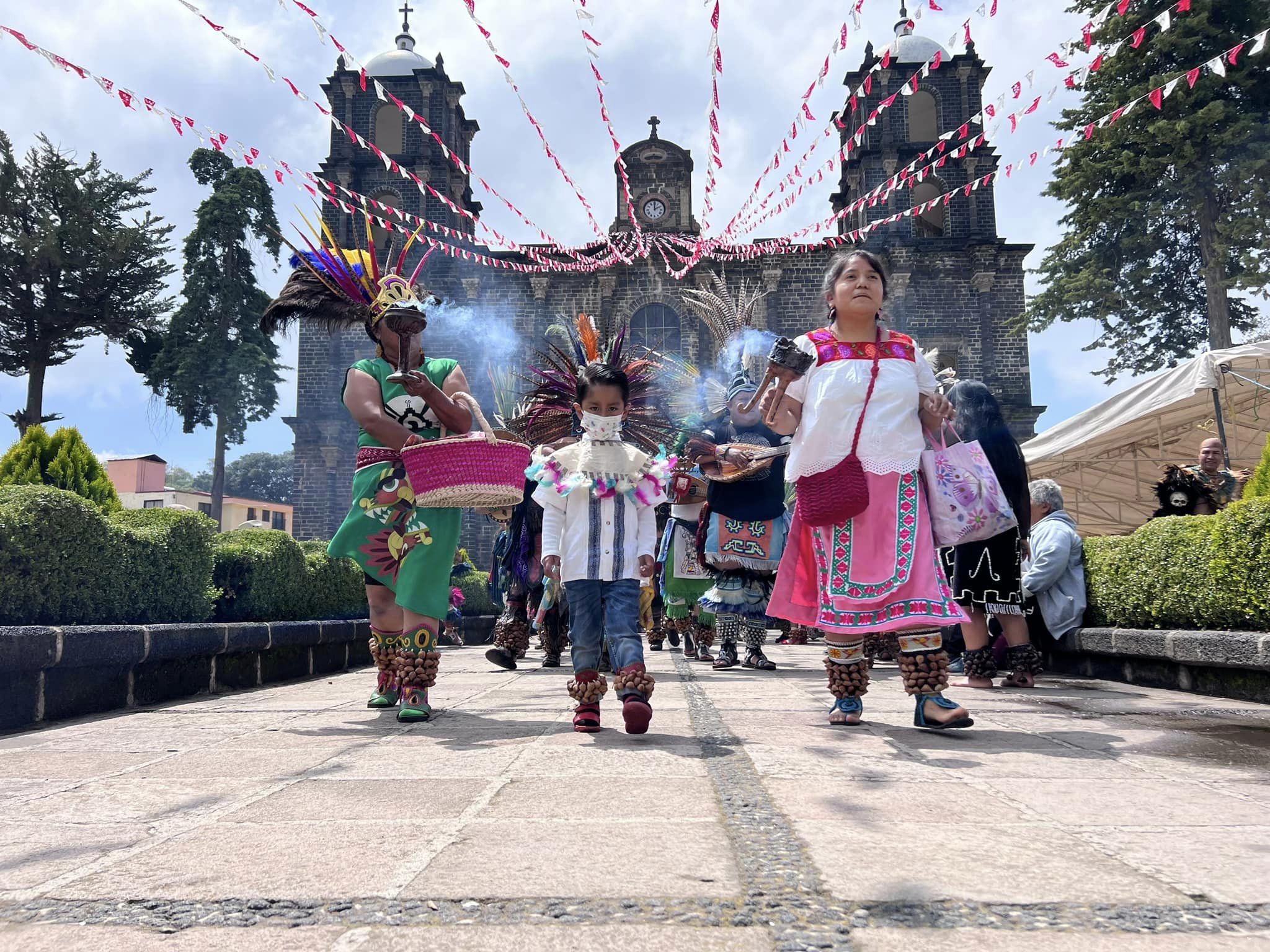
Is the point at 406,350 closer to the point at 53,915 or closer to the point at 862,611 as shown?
the point at 862,611

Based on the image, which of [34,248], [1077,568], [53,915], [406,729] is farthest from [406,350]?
[34,248]

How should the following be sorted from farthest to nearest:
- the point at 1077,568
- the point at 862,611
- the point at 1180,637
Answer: the point at 1077,568 < the point at 1180,637 < the point at 862,611

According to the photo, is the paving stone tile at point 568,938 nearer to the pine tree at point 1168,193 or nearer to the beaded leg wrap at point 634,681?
the beaded leg wrap at point 634,681

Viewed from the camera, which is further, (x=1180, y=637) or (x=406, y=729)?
(x=1180, y=637)

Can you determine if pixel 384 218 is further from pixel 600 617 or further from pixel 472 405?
pixel 600 617

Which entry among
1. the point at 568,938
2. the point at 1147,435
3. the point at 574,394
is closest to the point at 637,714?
the point at 568,938

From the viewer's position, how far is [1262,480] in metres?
5.90

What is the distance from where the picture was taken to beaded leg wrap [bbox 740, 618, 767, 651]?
6500 millimetres

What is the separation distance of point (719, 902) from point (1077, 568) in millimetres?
5574

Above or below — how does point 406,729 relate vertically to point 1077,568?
below

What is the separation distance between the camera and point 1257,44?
6.89 m

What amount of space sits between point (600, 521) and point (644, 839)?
6.63ft

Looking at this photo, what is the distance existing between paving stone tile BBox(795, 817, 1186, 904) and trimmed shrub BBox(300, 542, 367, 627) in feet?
18.1

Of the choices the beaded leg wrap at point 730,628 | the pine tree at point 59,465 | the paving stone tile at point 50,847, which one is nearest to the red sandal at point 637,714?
the paving stone tile at point 50,847
